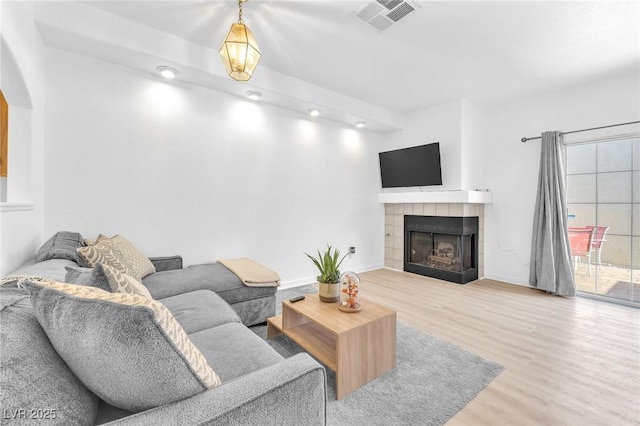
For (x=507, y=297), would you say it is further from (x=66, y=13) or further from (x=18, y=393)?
(x=66, y=13)

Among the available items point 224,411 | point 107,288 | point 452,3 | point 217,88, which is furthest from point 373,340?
point 217,88

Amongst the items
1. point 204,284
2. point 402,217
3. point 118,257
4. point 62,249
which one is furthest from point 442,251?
point 62,249

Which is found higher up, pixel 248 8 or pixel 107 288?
pixel 248 8

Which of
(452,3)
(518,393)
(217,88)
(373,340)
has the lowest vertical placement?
(518,393)

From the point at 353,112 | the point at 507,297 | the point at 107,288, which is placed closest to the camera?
the point at 107,288

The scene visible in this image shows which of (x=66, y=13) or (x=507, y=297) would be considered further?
(x=507, y=297)

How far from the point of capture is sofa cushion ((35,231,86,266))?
1779mm

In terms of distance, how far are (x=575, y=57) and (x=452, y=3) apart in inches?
68.0

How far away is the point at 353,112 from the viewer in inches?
160

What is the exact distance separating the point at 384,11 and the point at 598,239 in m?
3.70

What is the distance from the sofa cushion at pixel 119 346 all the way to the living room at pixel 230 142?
1400 millimetres

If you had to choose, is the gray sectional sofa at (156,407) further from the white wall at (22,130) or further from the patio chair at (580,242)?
the patio chair at (580,242)

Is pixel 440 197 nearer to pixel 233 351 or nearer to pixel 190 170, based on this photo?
pixel 190 170

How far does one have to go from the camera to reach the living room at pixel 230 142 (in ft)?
7.41
